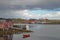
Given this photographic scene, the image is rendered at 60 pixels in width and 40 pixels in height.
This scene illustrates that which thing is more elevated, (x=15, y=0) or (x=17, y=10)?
(x=15, y=0)

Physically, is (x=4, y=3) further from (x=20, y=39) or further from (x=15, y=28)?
(x=20, y=39)

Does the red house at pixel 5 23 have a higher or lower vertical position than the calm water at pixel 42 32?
higher

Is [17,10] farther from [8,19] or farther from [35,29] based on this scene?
[35,29]

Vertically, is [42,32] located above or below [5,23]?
below

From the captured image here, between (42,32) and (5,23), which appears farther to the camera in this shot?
(42,32)

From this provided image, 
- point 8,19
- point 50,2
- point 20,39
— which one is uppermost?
point 50,2

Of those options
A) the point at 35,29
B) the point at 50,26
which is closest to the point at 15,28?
the point at 35,29

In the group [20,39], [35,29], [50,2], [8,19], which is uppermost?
[50,2]

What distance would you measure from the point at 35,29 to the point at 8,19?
23.2 inches

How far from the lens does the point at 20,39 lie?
3.31 metres

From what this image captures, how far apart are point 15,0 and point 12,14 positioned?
0.96 feet

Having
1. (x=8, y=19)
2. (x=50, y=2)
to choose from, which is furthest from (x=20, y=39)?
(x=50, y=2)

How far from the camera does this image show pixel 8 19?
126 inches

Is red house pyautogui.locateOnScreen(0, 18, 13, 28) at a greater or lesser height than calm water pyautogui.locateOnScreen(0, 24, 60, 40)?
greater
